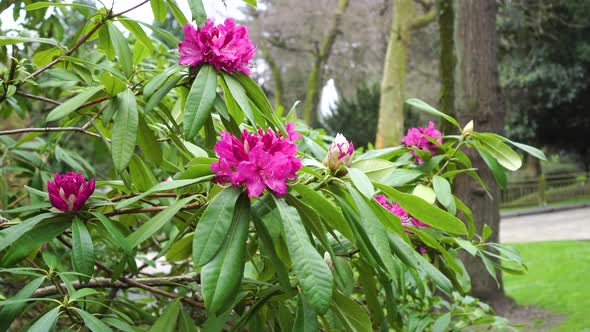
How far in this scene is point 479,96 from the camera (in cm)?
459

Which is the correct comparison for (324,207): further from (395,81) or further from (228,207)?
(395,81)

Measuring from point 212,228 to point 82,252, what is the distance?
15.3 inches

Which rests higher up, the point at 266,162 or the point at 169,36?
the point at 169,36

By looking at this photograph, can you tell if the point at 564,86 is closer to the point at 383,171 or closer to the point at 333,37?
the point at 333,37

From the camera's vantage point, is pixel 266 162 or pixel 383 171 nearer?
pixel 266 162

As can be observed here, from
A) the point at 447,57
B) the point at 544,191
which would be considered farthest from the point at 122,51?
the point at 544,191

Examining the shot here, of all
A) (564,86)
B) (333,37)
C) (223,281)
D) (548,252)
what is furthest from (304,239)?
(564,86)

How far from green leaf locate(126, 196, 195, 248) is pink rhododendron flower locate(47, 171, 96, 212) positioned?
0.21 metres

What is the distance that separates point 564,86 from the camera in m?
15.2

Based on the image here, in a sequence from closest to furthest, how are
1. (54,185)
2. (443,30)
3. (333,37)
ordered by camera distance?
1. (54,185)
2. (443,30)
3. (333,37)

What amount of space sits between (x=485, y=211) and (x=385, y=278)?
3.54 metres

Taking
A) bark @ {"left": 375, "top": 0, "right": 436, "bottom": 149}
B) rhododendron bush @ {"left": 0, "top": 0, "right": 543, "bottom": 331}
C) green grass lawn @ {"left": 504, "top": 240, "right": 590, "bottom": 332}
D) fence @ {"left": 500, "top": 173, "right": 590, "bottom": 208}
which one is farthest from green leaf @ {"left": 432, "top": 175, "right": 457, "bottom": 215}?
fence @ {"left": 500, "top": 173, "right": 590, "bottom": 208}

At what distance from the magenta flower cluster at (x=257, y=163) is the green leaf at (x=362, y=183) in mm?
92

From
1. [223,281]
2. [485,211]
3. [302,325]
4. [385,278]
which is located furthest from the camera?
[485,211]
